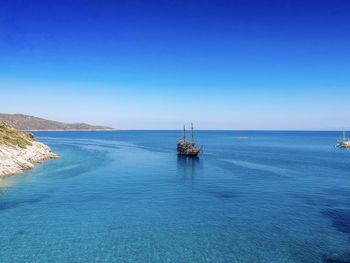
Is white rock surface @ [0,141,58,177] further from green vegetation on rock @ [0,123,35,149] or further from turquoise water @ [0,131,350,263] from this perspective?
turquoise water @ [0,131,350,263]

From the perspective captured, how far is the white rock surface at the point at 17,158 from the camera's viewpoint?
67281 millimetres

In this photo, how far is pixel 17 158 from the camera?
7556 centimetres

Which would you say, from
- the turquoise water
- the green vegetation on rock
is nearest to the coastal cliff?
the green vegetation on rock

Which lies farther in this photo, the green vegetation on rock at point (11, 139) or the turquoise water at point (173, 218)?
the green vegetation on rock at point (11, 139)

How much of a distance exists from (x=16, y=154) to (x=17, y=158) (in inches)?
81.4

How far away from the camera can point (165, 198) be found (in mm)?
50312

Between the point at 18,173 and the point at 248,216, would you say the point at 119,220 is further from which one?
the point at 18,173

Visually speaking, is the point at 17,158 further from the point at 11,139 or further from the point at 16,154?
the point at 11,139

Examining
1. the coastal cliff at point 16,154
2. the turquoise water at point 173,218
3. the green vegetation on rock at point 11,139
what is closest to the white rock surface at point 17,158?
the coastal cliff at point 16,154

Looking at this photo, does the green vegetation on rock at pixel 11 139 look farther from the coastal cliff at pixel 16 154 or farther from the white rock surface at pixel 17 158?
the white rock surface at pixel 17 158

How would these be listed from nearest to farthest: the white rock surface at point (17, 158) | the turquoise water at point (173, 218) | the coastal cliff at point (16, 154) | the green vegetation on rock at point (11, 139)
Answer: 1. the turquoise water at point (173, 218)
2. the white rock surface at point (17, 158)
3. the coastal cliff at point (16, 154)
4. the green vegetation on rock at point (11, 139)

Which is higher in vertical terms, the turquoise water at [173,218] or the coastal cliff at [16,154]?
the coastal cliff at [16,154]

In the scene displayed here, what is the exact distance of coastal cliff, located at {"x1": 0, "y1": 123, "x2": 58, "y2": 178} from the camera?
225ft

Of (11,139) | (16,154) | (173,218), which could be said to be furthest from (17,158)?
(173,218)
